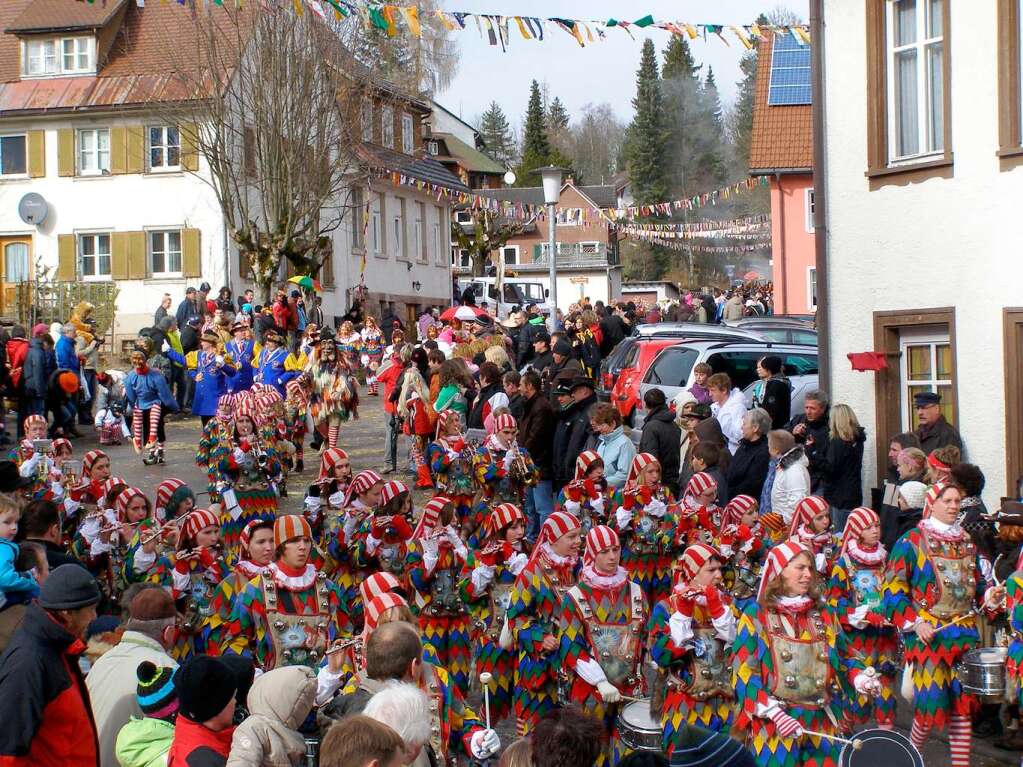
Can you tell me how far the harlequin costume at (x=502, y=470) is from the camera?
12.3m

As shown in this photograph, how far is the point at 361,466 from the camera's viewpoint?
62.7 ft

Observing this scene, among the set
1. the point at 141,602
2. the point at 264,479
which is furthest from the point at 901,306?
the point at 141,602

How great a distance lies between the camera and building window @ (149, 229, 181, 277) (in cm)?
3716

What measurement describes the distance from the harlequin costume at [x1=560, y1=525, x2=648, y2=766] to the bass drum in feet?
5.47

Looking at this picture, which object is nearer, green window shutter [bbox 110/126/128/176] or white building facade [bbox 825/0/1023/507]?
white building facade [bbox 825/0/1023/507]

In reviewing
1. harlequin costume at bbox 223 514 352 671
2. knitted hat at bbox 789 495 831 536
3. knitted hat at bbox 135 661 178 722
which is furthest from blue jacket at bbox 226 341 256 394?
knitted hat at bbox 135 661 178 722

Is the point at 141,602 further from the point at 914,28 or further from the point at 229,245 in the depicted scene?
the point at 229,245

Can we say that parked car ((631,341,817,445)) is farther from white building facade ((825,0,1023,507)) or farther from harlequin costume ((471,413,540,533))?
harlequin costume ((471,413,540,533))

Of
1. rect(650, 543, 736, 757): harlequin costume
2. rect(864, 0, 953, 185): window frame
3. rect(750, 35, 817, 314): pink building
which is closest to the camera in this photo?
rect(650, 543, 736, 757): harlequin costume

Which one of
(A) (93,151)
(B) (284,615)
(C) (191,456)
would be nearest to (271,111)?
(A) (93,151)

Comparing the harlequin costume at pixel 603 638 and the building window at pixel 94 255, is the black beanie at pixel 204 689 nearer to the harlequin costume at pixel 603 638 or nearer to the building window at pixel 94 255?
the harlequin costume at pixel 603 638

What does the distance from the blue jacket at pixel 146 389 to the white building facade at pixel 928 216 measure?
9408 millimetres

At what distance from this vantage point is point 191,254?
1448 inches

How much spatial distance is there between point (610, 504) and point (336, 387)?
7.86 m
